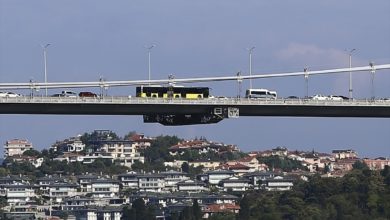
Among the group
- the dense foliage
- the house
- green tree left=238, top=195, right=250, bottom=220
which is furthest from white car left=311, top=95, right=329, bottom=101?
the house

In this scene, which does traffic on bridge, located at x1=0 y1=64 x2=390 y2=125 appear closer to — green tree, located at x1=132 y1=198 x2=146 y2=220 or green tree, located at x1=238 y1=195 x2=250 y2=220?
green tree, located at x1=238 y1=195 x2=250 y2=220

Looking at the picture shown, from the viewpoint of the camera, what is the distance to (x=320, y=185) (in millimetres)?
164500

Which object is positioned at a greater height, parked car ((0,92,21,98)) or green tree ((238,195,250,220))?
parked car ((0,92,21,98))

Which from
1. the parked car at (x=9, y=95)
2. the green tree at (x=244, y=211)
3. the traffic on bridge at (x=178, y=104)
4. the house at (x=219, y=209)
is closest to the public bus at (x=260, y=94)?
the traffic on bridge at (x=178, y=104)

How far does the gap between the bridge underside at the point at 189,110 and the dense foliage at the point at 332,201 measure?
36.2 metres

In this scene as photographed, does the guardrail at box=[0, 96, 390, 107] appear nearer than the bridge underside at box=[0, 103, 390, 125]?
Yes

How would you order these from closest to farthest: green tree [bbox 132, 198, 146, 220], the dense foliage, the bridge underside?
the bridge underside → the dense foliage → green tree [bbox 132, 198, 146, 220]

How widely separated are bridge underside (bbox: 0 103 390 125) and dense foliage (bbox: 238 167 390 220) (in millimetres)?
36154

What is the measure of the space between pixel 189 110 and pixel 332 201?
50629 mm

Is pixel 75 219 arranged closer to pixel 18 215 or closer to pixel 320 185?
pixel 18 215

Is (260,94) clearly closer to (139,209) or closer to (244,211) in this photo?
(244,211)

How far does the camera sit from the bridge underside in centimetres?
10325

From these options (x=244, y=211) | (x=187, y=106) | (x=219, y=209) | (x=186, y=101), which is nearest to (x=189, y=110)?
(x=187, y=106)

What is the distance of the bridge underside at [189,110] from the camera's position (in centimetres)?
10325
